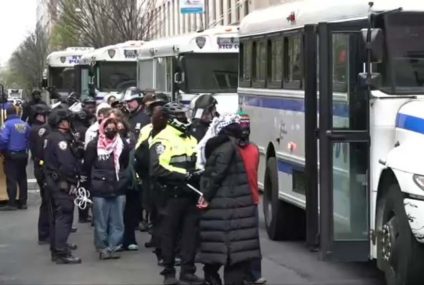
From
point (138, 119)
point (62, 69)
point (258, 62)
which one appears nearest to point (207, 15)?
point (62, 69)

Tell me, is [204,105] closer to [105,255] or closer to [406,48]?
[406,48]

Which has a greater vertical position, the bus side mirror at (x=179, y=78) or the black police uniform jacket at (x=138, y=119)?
the bus side mirror at (x=179, y=78)

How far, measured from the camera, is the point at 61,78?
35.8m

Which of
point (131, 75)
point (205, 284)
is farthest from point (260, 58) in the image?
point (131, 75)

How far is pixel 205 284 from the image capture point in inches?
324

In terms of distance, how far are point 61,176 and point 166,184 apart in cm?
213

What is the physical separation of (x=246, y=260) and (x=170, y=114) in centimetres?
184

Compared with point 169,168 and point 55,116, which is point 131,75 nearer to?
point 55,116

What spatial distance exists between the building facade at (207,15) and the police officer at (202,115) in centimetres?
2455

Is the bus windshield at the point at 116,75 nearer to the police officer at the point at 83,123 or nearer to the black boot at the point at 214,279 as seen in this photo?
the police officer at the point at 83,123

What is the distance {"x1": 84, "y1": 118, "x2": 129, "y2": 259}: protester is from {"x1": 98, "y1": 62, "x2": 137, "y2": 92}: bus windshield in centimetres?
1642

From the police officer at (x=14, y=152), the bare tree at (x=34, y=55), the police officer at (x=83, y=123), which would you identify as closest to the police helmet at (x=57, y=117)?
the police officer at (x=83, y=123)

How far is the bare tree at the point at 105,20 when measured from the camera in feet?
162

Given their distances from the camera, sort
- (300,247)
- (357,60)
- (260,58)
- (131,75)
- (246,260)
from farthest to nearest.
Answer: (131,75) → (260,58) → (300,247) → (357,60) → (246,260)
